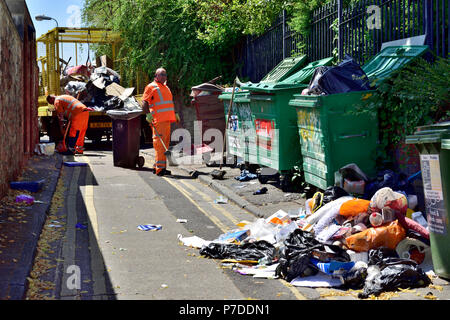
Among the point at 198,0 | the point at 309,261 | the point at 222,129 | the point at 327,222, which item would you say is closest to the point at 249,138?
the point at 222,129

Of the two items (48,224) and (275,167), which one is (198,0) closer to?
(275,167)

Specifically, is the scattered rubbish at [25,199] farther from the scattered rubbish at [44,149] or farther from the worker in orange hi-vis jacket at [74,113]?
the worker in orange hi-vis jacket at [74,113]

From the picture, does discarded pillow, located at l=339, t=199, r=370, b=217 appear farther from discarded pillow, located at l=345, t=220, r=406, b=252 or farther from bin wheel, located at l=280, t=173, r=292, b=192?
bin wheel, located at l=280, t=173, r=292, b=192

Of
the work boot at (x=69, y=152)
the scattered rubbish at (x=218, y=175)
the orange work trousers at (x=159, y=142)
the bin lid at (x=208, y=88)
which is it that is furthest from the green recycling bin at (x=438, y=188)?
the work boot at (x=69, y=152)

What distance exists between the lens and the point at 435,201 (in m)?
4.91

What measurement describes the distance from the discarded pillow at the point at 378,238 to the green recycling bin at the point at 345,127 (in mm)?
2033

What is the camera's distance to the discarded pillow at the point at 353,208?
5.99m

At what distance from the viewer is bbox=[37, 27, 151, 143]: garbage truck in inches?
730

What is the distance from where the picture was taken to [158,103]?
38.8ft

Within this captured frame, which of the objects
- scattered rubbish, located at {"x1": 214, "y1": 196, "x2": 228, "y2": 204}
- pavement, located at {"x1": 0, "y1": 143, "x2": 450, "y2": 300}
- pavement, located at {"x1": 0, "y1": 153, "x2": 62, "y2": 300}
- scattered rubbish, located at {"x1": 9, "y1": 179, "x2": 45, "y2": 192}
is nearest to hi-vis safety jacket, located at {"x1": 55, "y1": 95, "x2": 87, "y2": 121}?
pavement, located at {"x1": 0, "y1": 143, "x2": 450, "y2": 300}

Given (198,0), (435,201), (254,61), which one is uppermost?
(198,0)

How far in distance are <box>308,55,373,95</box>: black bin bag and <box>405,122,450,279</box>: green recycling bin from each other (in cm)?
266
